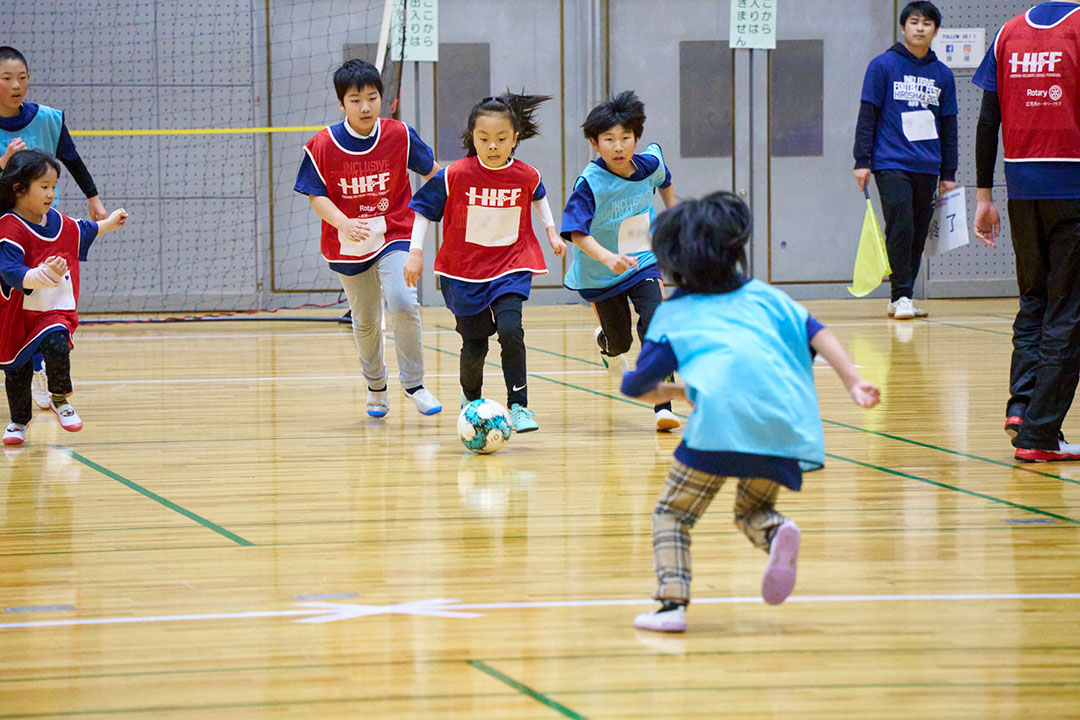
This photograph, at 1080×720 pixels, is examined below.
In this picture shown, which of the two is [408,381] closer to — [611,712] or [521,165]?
[521,165]

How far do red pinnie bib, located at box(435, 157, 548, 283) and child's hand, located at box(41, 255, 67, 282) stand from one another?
1.38 metres

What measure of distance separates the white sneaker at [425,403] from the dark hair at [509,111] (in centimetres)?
110

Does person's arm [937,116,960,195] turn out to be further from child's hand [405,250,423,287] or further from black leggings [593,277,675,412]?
child's hand [405,250,423,287]

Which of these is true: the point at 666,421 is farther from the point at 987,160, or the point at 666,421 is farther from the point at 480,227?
the point at 987,160

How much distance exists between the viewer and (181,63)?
10625 millimetres

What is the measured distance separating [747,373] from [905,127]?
684 cm

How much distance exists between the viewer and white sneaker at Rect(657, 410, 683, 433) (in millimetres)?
5152

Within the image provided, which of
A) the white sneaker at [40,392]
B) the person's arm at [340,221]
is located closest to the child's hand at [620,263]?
the person's arm at [340,221]

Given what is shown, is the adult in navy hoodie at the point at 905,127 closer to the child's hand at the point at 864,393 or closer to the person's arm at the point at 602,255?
the person's arm at the point at 602,255

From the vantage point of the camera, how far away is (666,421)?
5.15m

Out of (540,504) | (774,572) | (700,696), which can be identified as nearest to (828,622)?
(774,572)

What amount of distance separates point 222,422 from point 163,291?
5574mm

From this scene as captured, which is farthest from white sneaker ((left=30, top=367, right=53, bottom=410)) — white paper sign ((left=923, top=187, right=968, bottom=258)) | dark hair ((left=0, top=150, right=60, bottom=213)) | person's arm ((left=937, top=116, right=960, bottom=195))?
person's arm ((left=937, top=116, right=960, bottom=195))

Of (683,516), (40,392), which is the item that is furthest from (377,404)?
(683,516)
